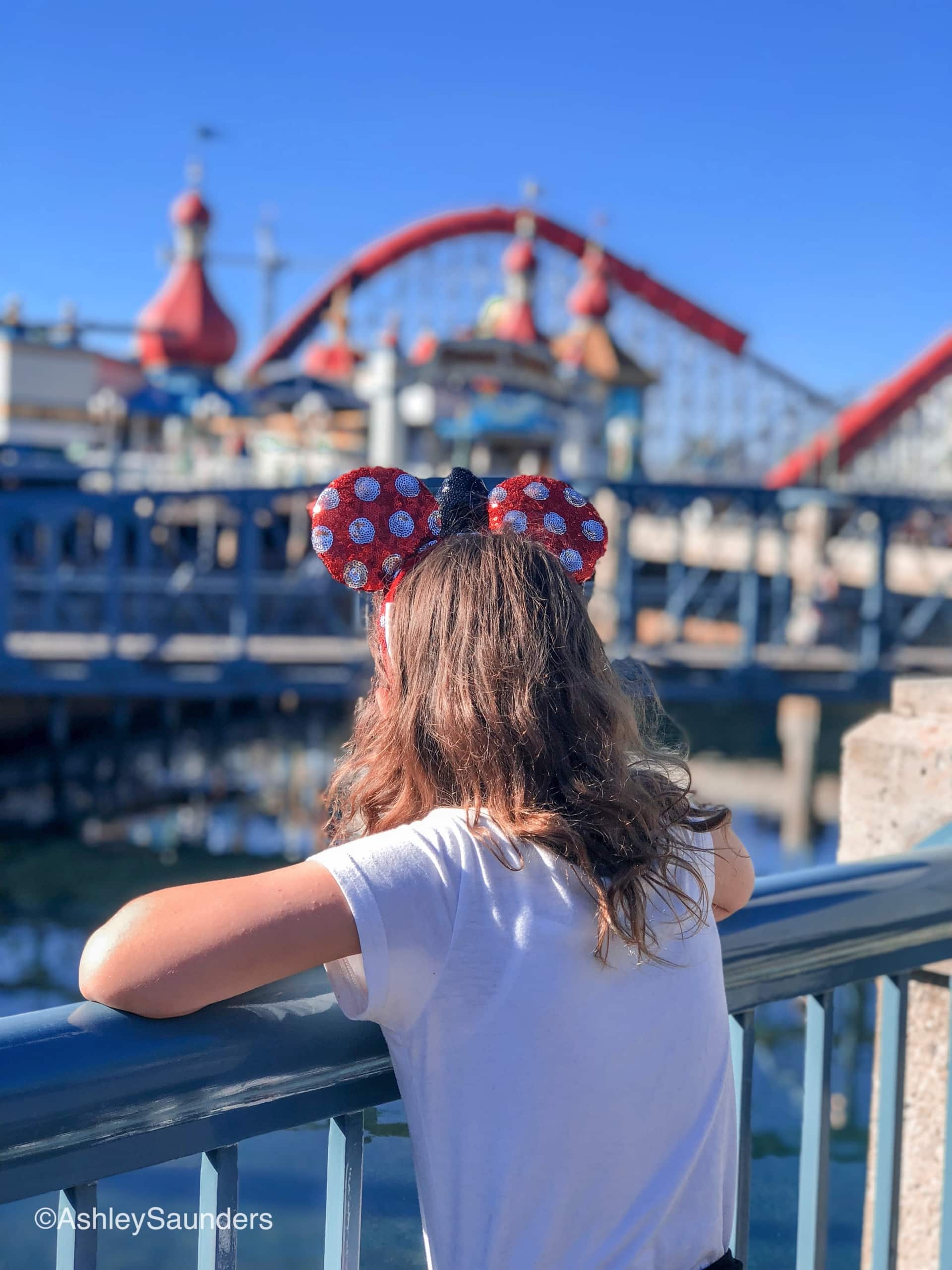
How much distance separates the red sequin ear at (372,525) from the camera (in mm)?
1196

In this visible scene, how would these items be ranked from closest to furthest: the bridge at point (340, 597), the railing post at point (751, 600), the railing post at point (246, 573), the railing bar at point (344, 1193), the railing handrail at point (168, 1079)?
the railing handrail at point (168, 1079) → the railing bar at point (344, 1193) → the bridge at point (340, 597) → the railing post at point (246, 573) → the railing post at point (751, 600)

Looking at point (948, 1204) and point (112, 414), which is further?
point (112, 414)

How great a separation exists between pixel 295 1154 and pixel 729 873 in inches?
187

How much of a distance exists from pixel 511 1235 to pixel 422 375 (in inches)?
850

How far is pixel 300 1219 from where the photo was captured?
482 cm

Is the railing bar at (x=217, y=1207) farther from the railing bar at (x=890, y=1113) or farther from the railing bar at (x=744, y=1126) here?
the railing bar at (x=890, y=1113)

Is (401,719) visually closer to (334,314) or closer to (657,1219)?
(657,1219)

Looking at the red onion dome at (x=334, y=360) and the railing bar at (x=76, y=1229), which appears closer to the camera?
the railing bar at (x=76, y=1229)

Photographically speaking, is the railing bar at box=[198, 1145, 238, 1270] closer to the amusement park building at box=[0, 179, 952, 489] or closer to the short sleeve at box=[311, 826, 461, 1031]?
the short sleeve at box=[311, 826, 461, 1031]

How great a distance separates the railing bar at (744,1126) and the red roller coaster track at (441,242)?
38046 millimetres

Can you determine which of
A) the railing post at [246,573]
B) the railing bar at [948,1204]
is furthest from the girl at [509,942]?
the railing post at [246,573]

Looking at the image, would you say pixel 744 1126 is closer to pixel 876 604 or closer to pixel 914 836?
pixel 914 836

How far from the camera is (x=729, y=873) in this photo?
130cm

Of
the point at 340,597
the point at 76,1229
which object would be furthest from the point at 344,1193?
the point at 340,597
